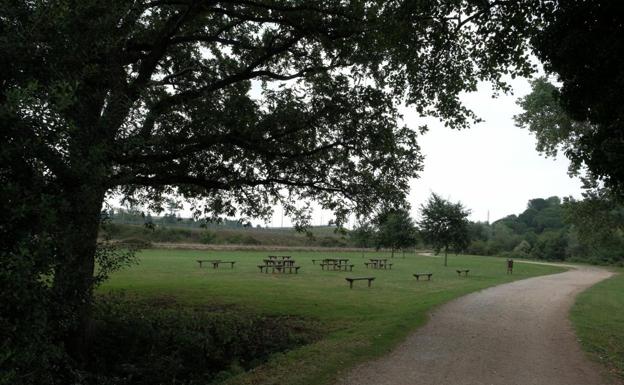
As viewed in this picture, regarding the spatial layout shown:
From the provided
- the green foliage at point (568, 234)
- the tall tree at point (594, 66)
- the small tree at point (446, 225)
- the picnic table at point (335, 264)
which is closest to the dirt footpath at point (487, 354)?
the tall tree at point (594, 66)

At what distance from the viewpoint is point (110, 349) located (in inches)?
363

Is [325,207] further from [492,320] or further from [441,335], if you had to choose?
[492,320]

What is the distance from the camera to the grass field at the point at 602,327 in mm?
8384

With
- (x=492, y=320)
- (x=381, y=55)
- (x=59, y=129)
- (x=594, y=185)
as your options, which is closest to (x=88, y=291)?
(x=59, y=129)

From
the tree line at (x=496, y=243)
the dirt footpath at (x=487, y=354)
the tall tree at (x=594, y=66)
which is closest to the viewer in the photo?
the dirt footpath at (x=487, y=354)

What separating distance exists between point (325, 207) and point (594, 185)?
60.1 feet

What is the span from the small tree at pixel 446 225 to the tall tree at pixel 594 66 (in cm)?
2981

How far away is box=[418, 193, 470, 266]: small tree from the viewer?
37375mm

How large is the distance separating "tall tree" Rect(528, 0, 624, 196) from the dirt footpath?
3377 mm

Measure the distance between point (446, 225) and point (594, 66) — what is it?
3157 cm

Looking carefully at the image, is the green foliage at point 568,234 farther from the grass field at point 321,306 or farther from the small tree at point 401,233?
the small tree at point 401,233

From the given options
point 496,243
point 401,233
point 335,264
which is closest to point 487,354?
point 335,264

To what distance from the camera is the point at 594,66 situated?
726 centimetres

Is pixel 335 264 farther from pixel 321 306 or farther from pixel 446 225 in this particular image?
pixel 321 306
